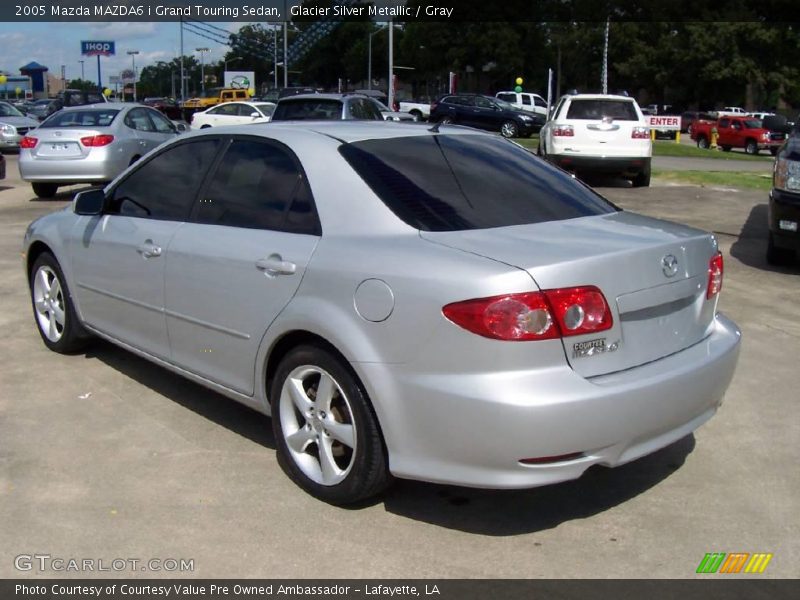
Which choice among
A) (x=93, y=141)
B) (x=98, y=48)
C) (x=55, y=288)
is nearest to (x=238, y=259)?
(x=55, y=288)

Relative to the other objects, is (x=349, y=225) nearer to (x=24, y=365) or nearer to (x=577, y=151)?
(x=24, y=365)

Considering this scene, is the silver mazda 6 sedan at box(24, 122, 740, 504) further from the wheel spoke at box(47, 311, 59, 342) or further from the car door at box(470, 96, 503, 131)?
the car door at box(470, 96, 503, 131)

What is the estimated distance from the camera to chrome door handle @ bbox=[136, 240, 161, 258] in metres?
4.58

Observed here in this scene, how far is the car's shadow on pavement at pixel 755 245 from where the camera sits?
9086mm


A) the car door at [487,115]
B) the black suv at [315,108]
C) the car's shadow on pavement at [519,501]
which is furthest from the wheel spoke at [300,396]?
the car door at [487,115]

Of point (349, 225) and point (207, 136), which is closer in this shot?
point (349, 225)

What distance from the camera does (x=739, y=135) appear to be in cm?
3484

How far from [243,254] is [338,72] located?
102 meters

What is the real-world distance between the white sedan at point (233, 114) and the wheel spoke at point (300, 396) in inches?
913

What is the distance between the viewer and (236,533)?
3510mm

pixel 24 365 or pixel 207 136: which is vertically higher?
pixel 207 136

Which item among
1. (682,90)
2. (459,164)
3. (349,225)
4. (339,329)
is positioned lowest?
(339,329)
